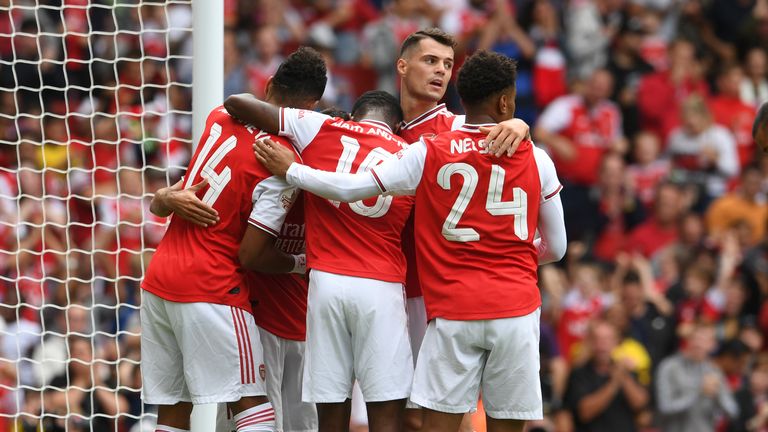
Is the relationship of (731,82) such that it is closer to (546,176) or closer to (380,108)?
(380,108)

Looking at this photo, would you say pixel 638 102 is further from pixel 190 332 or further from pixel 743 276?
pixel 190 332

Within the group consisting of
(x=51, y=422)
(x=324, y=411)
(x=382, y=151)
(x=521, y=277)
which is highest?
(x=382, y=151)

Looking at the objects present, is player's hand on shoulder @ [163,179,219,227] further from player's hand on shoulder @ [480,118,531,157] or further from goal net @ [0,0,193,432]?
goal net @ [0,0,193,432]

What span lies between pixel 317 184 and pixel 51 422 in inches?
149

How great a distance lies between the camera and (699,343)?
11742 mm

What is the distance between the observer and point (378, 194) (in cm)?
623

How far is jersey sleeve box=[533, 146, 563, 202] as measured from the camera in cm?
626

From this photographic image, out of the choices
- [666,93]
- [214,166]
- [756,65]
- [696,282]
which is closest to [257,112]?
[214,166]

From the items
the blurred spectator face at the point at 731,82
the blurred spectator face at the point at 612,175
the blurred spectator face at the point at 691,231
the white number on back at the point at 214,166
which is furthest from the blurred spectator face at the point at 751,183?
the white number on back at the point at 214,166

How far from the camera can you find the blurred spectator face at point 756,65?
1471cm

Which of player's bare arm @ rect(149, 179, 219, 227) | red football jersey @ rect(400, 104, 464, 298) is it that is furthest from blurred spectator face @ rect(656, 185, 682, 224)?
player's bare arm @ rect(149, 179, 219, 227)

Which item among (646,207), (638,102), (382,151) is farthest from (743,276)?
(382,151)

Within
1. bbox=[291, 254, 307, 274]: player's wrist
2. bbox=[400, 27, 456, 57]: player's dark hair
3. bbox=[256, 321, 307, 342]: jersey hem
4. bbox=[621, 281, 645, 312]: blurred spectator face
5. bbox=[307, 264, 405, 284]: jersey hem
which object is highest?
bbox=[400, 27, 456, 57]: player's dark hair

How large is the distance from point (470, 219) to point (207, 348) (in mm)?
1398
